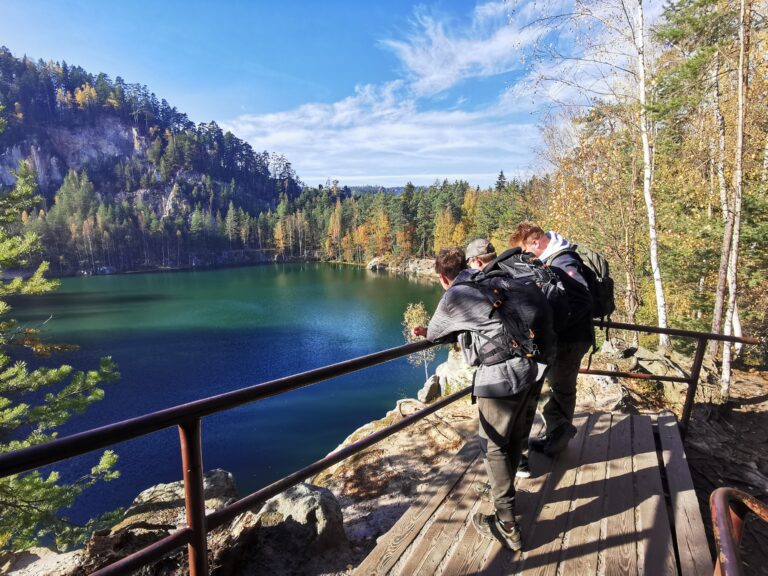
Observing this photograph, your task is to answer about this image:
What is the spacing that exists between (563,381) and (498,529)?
1.21 m

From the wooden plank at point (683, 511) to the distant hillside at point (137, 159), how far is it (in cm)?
10300

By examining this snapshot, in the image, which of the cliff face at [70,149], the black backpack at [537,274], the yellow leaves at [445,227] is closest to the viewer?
the black backpack at [537,274]

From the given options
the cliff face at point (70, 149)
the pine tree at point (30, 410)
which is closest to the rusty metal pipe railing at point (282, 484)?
the pine tree at point (30, 410)

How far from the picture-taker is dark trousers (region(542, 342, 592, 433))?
2.87m

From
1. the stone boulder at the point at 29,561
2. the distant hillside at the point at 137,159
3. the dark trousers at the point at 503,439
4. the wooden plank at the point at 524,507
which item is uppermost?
the distant hillside at the point at 137,159

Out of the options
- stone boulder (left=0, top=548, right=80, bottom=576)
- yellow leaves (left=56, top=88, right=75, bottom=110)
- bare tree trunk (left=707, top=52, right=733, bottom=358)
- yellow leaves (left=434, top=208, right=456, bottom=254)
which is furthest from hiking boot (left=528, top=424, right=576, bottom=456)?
yellow leaves (left=56, top=88, right=75, bottom=110)

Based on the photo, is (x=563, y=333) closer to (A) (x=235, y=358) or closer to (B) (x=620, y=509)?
(B) (x=620, y=509)

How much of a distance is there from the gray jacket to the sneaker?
0.82m

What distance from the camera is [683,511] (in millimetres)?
2441

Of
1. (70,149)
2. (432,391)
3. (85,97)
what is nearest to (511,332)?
(432,391)

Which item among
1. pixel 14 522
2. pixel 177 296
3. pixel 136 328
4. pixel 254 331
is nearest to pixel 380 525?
pixel 14 522

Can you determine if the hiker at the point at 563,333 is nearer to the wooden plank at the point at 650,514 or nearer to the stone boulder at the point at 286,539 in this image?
the wooden plank at the point at 650,514

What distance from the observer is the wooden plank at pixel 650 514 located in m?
2.04

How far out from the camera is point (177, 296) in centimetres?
5747
